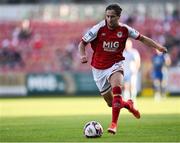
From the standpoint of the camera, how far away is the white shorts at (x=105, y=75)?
14047mm

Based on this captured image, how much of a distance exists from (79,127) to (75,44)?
27817mm

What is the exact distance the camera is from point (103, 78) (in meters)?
14.3

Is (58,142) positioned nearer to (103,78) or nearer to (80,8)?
(103,78)

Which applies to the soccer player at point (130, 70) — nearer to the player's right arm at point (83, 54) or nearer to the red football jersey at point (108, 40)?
the red football jersey at point (108, 40)

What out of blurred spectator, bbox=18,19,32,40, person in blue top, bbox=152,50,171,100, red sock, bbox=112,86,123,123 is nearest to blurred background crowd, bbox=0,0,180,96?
blurred spectator, bbox=18,19,32,40

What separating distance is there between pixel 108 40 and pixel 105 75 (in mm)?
707

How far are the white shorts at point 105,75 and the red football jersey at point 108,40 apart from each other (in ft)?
0.29

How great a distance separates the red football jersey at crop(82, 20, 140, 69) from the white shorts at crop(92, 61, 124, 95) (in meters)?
0.09

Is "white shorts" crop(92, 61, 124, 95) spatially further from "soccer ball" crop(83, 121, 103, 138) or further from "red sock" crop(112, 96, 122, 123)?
"soccer ball" crop(83, 121, 103, 138)

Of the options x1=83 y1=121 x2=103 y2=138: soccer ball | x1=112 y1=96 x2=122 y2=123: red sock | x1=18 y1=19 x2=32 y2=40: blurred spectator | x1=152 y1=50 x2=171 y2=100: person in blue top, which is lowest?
x1=152 y1=50 x2=171 y2=100: person in blue top

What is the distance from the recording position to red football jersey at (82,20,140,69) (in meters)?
14.1

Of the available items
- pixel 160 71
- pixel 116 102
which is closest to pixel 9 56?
pixel 160 71

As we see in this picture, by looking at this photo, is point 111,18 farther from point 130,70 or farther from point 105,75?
point 130,70

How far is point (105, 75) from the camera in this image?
1420 cm
